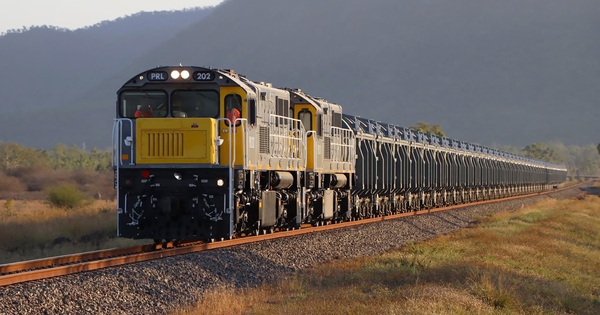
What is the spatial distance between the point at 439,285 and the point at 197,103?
699cm

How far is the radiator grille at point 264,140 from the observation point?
18.8 meters

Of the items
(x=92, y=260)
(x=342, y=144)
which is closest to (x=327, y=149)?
(x=342, y=144)

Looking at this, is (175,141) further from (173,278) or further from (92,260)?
(173,278)

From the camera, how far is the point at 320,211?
24.3m

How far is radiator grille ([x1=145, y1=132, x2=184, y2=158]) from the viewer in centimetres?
1684

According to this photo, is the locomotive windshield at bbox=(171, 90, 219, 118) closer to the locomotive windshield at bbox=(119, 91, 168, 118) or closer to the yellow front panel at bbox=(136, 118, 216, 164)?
the locomotive windshield at bbox=(119, 91, 168, 118)

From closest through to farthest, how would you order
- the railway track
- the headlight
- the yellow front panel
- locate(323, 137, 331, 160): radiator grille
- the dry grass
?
1. the railway track
2. the yellow front panel
3. the headlight
4. locate(323, 137, 331, 160): radiator grille
5. the dry grass

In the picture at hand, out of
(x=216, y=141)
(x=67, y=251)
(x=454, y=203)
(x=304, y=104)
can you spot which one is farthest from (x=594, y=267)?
(x=454, y=203)

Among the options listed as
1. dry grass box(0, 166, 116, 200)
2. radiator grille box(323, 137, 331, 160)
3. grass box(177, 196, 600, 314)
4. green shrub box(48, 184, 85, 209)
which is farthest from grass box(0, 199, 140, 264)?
dry grass box(0, 166, 116, 200)

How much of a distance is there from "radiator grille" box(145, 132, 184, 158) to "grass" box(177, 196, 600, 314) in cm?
373

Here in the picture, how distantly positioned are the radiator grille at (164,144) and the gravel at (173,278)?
2254 millimetres

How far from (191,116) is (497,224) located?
17.7m

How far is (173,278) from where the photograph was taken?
13.5m

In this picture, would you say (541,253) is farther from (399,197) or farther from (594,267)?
(399,197)
